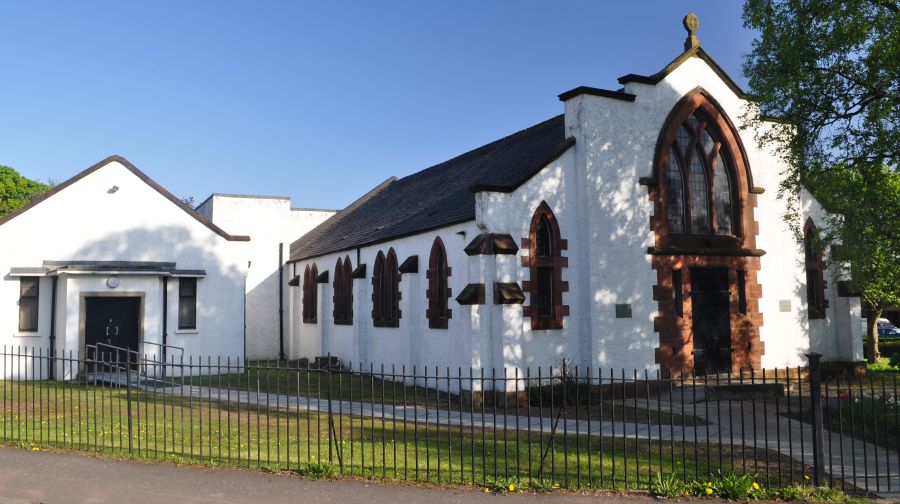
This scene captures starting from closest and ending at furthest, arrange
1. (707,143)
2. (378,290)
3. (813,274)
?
(707,143)
(813,274)
(378,290)

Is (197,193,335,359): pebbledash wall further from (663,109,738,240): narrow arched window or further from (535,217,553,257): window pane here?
(663,109,738,240): narrow arched window

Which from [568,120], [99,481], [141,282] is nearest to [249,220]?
[141,282]

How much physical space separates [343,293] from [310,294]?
451cm

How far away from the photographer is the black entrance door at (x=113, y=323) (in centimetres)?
2317

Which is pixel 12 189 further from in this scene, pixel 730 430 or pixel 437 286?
pixel 730 430

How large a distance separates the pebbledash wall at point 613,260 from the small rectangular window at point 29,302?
1261cm

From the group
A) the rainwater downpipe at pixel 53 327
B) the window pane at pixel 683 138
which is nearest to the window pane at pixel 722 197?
the window pane at pixel 683 138

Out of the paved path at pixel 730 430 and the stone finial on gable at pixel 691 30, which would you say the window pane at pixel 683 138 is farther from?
the paved path at pixel 730 430

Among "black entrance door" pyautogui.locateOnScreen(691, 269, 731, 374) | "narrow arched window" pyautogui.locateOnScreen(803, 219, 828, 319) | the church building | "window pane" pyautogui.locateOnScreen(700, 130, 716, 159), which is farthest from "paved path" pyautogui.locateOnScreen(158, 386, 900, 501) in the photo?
"window pane" pyautogui.locateOnScreen(700, 130, 716, 159)

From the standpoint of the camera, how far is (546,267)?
17734 mm

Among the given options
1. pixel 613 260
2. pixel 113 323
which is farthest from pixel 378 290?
pixel 613 260

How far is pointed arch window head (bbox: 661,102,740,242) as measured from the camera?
19109mm

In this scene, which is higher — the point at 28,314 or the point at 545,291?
the point at 545,291

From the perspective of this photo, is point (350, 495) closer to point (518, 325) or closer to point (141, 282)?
point (518, 325)
